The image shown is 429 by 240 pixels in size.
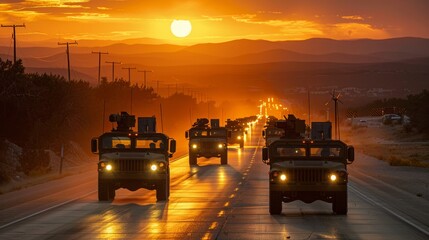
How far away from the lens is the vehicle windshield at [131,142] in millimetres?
30922

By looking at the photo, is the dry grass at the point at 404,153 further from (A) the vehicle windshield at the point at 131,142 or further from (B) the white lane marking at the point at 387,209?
(A) the vehicle windshield at the point at 131,142

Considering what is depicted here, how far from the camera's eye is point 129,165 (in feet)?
99.9

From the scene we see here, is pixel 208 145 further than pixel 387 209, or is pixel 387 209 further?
pixel 208 145

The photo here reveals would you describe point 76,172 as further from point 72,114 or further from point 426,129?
point 426,129

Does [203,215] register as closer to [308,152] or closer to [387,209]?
[308,152]

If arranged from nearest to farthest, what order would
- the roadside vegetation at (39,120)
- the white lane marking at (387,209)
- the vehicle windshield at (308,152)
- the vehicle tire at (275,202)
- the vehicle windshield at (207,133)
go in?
the white lane marking at (387,209)
the vehicle tire at (275,202)
the vehicle windshield at (308,152)
the roadside vegetation at (39,120)
the vehicle windshield at (207,133)

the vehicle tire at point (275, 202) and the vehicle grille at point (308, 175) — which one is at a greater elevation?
the vehicle grille at point (308, 175)

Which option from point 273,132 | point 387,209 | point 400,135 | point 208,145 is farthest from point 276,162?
point 400,135

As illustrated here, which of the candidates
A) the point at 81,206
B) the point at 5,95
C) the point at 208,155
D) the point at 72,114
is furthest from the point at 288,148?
the point at 72,114

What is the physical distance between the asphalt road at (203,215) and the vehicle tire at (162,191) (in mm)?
406

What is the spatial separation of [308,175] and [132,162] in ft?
24.3

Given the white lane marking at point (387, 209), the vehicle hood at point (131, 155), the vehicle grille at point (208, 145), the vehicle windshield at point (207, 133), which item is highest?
the vehicle windshield at point (207, 133)

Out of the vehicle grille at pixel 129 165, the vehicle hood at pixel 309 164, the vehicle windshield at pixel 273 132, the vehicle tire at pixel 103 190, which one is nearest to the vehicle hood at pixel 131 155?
the vehicle grille at pixel 129 165

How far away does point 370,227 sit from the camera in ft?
74.0
